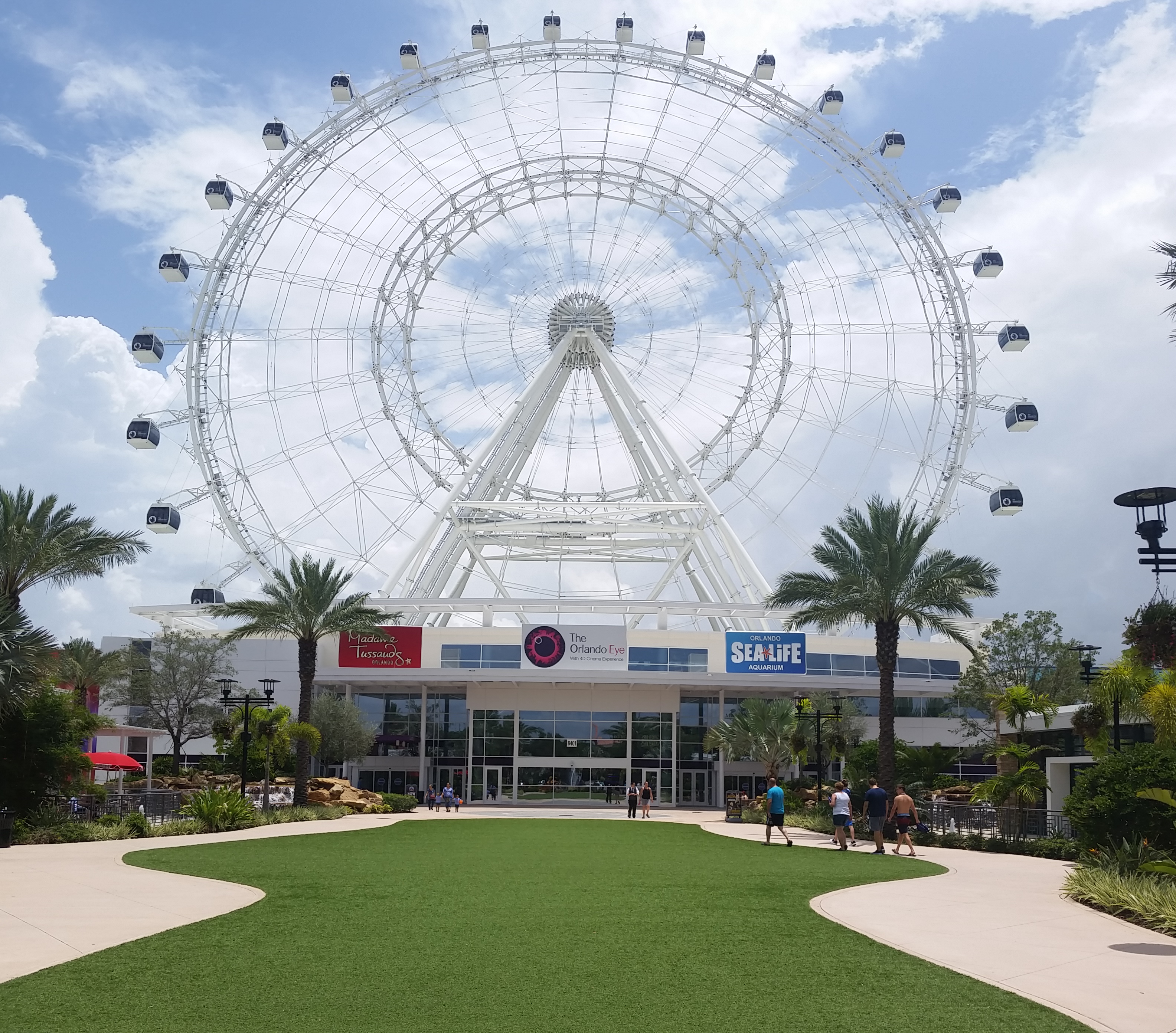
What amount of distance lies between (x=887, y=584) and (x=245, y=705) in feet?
64.5

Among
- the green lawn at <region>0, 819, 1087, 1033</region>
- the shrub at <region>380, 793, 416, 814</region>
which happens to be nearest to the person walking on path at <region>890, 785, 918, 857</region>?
the green lawn at <region>0, 819, 1087, 1033</region>

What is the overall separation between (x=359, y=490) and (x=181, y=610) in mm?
16014

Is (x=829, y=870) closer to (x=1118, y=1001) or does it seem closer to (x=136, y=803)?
(x=1118, y=1001)

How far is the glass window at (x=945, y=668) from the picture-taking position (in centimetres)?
6162

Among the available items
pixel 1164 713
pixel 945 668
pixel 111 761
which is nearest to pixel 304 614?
pixel 111 761

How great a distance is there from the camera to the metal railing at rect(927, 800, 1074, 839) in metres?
27.5

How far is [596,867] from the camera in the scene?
782 inches

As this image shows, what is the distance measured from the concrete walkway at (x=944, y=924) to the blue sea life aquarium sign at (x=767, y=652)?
32.6 m

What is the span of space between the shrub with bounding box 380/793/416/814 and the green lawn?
29567 millimetres

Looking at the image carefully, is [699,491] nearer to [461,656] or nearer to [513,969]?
[461,656]

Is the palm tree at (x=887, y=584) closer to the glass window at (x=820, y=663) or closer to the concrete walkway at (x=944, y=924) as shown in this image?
the concrete walkway at (x=944, y=924)

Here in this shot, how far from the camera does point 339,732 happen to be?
172 feet

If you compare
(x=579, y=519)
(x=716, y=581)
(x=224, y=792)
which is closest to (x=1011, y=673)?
(x=716, y=581)

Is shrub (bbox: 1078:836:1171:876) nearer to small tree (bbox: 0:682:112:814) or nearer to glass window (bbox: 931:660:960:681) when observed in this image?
small tree (bbox: 0:682:112:814)
